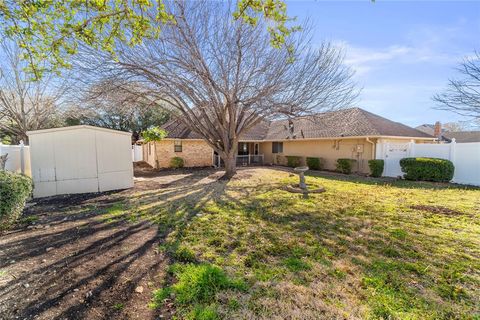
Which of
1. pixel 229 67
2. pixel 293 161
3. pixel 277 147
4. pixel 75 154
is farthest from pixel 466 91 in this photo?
pixel 277 147

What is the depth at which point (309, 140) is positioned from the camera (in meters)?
18.4

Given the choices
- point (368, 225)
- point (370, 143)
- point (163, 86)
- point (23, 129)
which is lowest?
point (368, 225)

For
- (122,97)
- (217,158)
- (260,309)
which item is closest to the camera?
(260,309)

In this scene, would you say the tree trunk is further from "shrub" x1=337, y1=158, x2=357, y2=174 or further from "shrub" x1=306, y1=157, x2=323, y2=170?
"shrub" x1=337, y1=158, x2=357, y2=174

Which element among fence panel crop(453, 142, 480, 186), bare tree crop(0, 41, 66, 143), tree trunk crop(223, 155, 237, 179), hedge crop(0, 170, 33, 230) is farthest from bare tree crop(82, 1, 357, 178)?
bare tree crop(0, 41, 66, 143)

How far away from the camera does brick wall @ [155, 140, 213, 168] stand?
1807 centimetres

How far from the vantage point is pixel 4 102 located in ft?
54.6

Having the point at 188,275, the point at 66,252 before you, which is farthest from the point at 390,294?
the point at 66,252

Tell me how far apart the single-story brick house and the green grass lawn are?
628cm

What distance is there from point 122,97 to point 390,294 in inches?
468

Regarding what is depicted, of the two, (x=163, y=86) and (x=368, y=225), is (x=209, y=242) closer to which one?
(x=368, y=225)

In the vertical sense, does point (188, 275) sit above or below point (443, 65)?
below

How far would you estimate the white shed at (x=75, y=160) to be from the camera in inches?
335

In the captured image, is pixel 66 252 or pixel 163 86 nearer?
pixel 66 252
